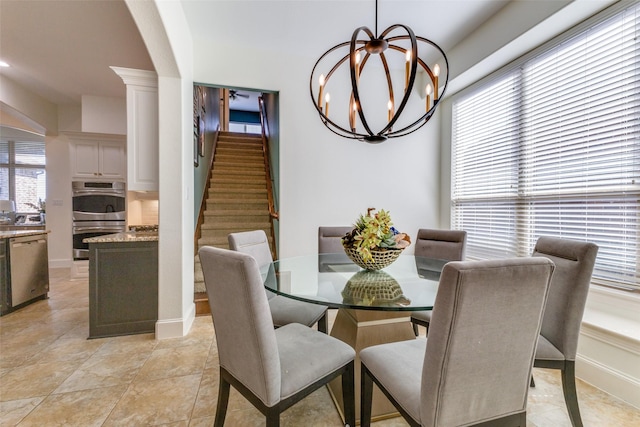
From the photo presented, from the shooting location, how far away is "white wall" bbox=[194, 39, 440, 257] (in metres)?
3.08

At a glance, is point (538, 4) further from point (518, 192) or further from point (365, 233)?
point (365, 233)

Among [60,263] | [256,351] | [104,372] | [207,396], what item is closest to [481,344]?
[256,351]

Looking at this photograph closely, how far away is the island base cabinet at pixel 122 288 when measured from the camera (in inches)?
98.2

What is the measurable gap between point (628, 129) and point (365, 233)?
1.89 meters

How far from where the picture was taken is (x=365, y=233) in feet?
5.71

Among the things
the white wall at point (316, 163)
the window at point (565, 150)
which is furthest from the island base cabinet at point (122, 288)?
the window at point (565, 150)

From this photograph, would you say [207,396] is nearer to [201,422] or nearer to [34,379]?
[201,422]

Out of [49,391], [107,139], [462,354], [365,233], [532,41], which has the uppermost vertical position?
[532,41]

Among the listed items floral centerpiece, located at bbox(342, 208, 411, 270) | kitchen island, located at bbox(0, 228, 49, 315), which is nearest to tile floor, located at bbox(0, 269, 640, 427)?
kitchen island, located at bbox(0, 228, 49, 315)

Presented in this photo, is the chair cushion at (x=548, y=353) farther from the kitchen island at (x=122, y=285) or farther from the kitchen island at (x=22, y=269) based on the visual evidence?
the kitchen island at (x=22, y=269)

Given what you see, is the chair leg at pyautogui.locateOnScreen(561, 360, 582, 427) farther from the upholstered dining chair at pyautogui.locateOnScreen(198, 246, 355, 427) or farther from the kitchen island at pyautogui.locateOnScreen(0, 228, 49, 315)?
the kitchen island at pyautogui.locateOnScreen(0, 228, 49, 315)

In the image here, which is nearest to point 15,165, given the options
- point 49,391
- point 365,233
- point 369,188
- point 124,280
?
point 124,280

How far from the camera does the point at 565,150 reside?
7.49 ft

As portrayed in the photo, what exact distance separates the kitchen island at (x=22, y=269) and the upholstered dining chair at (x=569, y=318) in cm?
459
